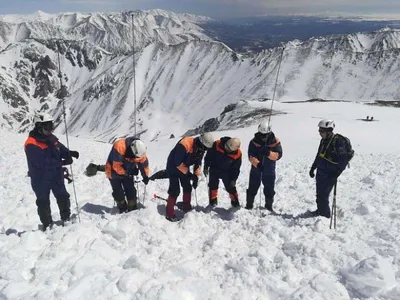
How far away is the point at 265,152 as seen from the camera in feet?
34.0

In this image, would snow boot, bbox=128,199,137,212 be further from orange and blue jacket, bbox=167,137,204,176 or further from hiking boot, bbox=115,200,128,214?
orange and blue jacket, bbox=167,137,204,176

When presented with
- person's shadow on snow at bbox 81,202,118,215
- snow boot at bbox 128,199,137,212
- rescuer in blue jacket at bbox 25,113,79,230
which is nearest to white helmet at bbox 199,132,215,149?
snow boot at bbox 128,199,137,212

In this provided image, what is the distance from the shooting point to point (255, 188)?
432 inches

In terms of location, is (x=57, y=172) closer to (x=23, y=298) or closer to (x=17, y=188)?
(x=23, y=298)

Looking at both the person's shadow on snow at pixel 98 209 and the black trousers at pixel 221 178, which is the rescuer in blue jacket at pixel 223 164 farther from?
the person's shadow on snow at pixel 98 209

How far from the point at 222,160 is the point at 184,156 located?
1.22 meters

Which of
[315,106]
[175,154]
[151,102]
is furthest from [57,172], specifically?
[151,102]

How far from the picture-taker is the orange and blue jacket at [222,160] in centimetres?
1041

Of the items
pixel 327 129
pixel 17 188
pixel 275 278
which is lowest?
pixel 17 188

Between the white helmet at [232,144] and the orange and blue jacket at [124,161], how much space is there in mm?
2277

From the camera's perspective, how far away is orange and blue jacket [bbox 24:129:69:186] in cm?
877

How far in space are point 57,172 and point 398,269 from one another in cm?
780

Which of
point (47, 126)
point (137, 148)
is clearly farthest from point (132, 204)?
point (47, 126)

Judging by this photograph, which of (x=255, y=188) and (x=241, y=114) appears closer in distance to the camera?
(x=255, y=188)
